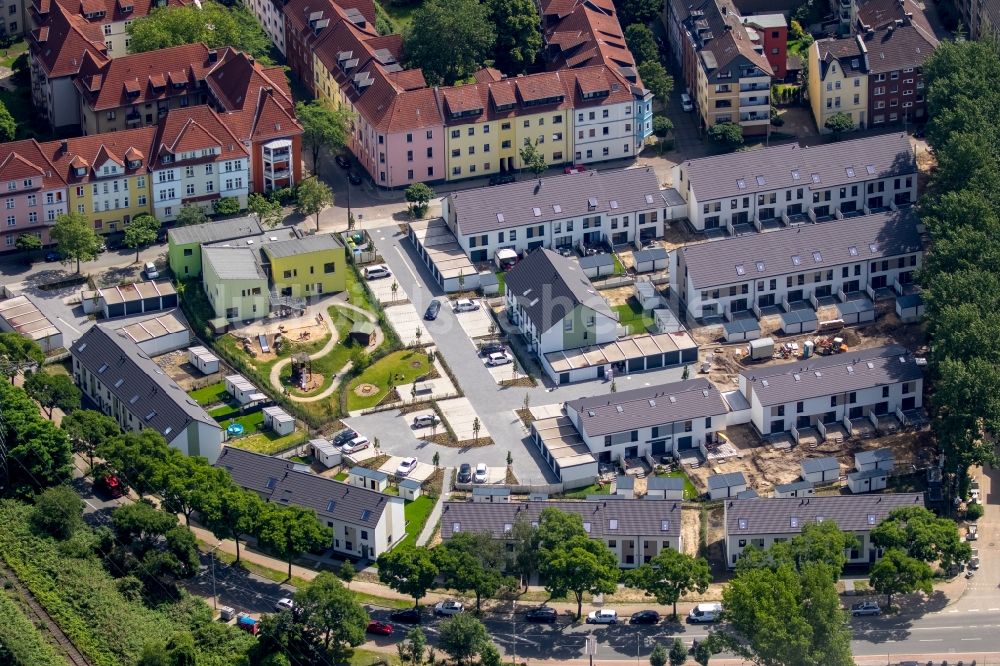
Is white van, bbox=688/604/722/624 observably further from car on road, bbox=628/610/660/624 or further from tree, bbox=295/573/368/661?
tree, bbox=295/573/368/661

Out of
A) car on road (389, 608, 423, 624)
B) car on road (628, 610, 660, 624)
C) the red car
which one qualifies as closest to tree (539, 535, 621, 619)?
car on road (628, 610, 660, 624)

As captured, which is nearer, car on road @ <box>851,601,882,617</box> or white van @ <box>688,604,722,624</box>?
white van @ <box>688,604,722,624</box>

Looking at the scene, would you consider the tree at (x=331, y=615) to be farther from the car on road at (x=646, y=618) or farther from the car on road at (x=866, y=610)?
the car on road at (x=866, y=610)

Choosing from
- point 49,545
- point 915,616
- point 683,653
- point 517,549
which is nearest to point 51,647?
point 49,545

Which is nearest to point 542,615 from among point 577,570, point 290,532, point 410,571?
point 577,570

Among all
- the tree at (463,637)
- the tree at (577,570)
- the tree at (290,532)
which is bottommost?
the tree at (463,637)

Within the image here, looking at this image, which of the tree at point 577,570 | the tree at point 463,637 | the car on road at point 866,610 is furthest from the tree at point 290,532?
the car on road at point 866,610
